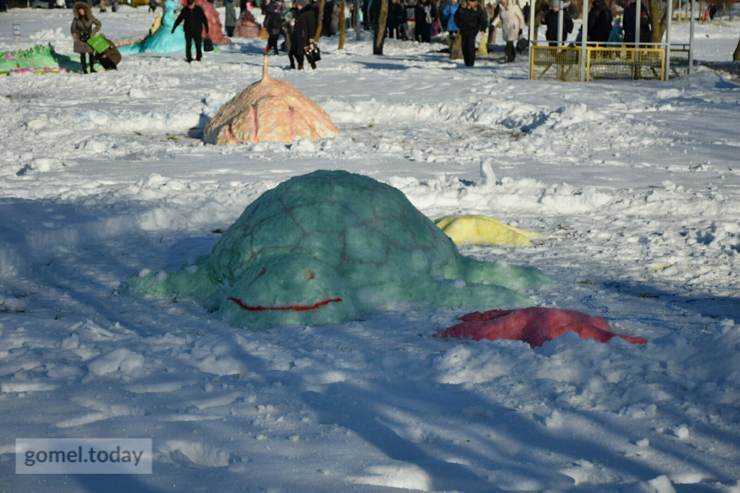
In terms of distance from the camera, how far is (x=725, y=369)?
409 centimetres

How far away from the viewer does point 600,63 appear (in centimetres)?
1812

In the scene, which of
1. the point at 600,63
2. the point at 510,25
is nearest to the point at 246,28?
the point at 510,25

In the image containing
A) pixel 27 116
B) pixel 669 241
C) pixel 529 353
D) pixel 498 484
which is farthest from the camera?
pixel 27 116

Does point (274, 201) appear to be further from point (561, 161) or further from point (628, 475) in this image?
point (561, 161)

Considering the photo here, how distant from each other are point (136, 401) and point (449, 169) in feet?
21.2

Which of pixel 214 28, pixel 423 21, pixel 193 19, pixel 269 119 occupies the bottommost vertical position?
pixel 269 119

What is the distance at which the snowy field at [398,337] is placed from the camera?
11.2ft

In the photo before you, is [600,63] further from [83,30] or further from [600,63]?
[83,30]

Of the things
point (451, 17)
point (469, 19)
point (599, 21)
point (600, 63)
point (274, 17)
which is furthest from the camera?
point (274, 17)

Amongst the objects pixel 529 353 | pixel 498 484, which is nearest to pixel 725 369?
pixel 529 353

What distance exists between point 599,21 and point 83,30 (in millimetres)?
10202

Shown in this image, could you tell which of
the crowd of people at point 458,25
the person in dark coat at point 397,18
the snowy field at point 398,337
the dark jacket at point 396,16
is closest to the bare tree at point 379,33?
the crowd of people at point 458,25

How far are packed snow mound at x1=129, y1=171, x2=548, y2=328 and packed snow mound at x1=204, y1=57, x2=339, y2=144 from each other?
6045 millimetres

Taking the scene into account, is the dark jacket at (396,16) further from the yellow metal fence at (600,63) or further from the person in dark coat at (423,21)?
the yellow metal fence at (600,63)
